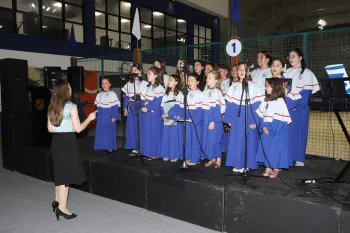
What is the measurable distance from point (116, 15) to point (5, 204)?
43.4 ft

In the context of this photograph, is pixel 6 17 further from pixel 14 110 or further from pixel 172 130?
pixel 172 130

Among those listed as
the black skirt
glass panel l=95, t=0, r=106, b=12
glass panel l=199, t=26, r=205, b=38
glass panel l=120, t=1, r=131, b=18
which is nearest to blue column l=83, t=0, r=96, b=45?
glass panel l=95, t=0, r=106, b=12

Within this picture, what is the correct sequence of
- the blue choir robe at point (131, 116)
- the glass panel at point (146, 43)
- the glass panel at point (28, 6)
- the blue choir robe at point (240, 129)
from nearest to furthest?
the blue choir robe at point (240, 129) → the blue choir robe at point (131, 116) → the glass panel at point (28, 6) → the glass panel at point (146, 43)

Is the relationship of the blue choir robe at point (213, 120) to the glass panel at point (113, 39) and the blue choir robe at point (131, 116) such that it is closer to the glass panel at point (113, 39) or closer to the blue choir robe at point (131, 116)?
the blue choir robe at point (131, 116)

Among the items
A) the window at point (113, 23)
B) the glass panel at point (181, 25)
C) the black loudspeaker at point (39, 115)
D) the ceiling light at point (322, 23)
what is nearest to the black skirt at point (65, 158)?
the black loudspeaker at point (39, 115)

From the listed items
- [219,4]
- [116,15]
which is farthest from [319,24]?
[116,15]

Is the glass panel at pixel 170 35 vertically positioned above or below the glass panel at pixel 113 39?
above

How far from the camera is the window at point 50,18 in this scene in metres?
12.6

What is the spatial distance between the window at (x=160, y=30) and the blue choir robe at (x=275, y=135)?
48.9ft

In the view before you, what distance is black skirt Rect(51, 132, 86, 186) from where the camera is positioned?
387 centimetres

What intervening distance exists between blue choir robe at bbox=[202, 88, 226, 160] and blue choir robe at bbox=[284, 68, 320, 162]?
982mm

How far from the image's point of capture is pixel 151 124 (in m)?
5.32

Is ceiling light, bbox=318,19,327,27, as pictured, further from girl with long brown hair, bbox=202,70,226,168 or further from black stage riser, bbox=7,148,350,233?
black stage riser, bbox=7,148,350,233

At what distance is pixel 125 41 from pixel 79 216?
545 inches
